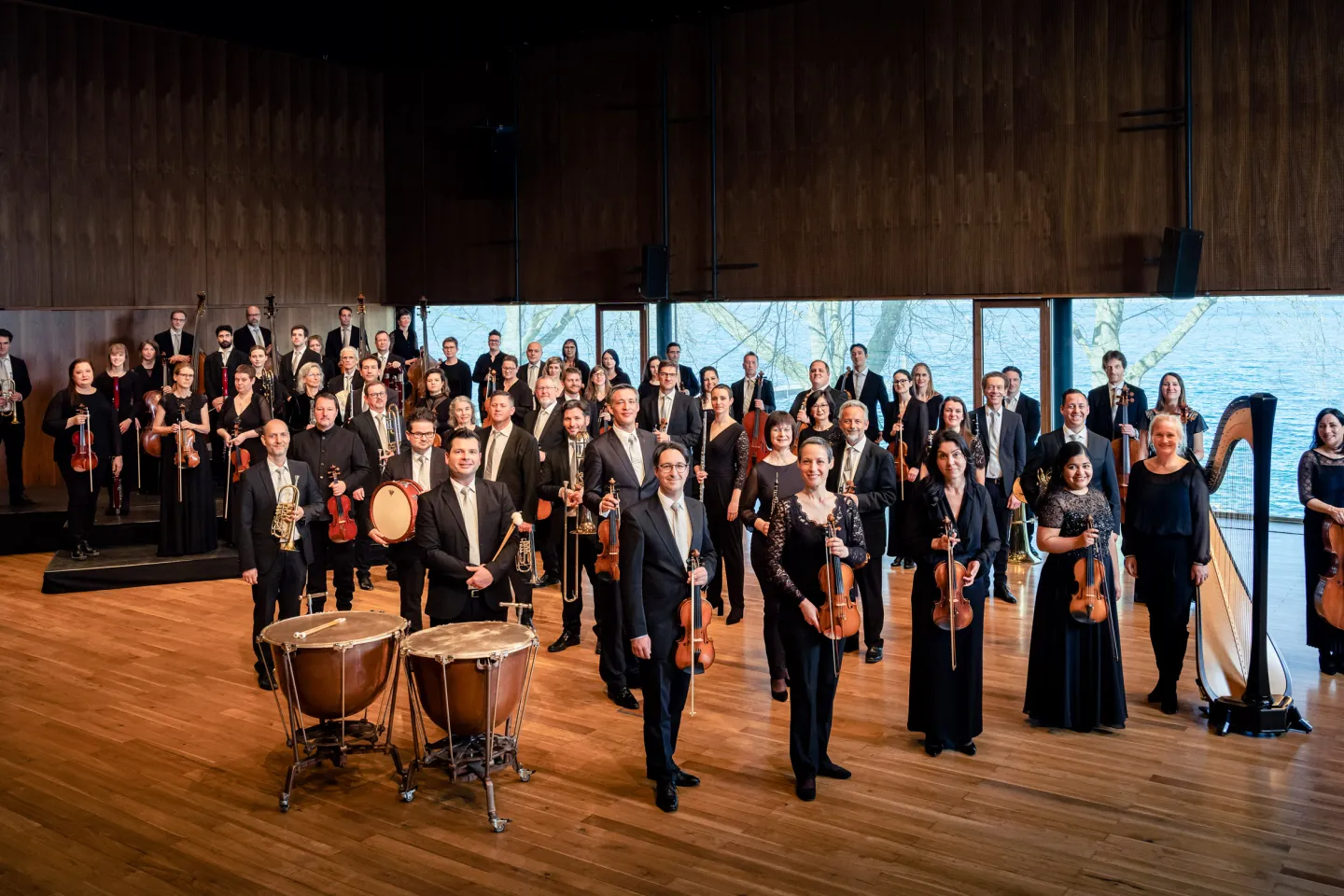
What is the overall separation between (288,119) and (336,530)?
358 inches

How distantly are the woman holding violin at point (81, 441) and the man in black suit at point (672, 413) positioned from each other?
170 inches

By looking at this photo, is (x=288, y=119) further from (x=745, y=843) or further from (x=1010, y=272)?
(x=745, y=843)

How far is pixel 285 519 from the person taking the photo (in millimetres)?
6156

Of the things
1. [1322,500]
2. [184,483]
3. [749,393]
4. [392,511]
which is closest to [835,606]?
[392,511]

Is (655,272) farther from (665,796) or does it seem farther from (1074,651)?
(665,796)

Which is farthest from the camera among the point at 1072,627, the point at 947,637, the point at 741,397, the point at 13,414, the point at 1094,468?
the point at 741,397

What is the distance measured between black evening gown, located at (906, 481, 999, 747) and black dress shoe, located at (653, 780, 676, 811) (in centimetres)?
124

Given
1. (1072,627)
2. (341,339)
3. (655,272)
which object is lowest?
(1072,627)

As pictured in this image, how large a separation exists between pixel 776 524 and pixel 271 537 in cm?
270

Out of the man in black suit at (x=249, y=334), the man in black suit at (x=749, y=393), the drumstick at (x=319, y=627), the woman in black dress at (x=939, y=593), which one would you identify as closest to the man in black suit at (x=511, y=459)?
the drumstick at (x=319, y=627)

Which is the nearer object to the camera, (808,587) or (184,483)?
(808,587)

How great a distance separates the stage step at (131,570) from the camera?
9023 millimetres

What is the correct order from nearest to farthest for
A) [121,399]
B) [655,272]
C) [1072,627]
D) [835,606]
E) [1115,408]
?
[835,606] → [1072,627] → [1115,408] → [121,399] → [655,272]

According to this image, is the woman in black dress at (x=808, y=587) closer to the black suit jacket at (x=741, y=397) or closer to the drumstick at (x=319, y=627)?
the drumstick at (x=319, y=627)
